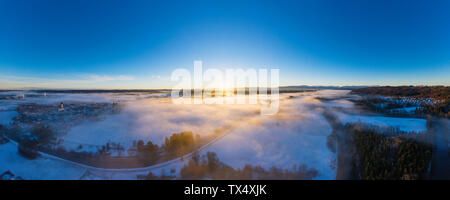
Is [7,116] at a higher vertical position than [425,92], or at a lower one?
lower

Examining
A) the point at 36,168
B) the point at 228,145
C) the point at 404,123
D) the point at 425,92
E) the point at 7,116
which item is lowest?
the point at 228,145

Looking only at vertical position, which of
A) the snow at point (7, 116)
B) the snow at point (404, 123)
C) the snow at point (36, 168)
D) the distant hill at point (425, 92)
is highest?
the distant hill at point (425, 92)

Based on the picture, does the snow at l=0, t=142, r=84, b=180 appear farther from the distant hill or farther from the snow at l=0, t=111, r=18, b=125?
the distant hill

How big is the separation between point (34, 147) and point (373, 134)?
15.3 meters

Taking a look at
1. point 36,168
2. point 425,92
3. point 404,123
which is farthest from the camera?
point 425,92

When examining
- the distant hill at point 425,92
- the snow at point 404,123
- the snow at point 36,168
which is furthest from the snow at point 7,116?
the distant hill at point 425,92

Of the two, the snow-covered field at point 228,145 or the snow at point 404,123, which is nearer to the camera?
the snow-covered field at point 228,145

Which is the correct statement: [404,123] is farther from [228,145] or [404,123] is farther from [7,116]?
[7,116]

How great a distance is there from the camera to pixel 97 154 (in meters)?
5.93

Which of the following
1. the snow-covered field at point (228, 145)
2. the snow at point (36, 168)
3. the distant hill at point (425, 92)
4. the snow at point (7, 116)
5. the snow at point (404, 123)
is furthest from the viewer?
the distant hill at point (425, 92)

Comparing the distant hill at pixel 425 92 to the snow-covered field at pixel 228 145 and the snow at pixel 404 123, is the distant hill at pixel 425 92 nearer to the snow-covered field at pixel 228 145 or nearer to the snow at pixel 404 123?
the snow at pixel 404 123

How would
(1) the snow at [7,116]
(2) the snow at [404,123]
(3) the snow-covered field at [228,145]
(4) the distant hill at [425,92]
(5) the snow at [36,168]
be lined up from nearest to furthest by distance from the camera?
(5) the snow at [36,168] → (3) the snow-covered field at [228,145] → (2) the snow at [404,123] → (1) the snow at [7,116] → (4) the distant hill at [425,92]

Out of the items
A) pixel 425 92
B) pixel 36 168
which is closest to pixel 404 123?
pixel 36 168
